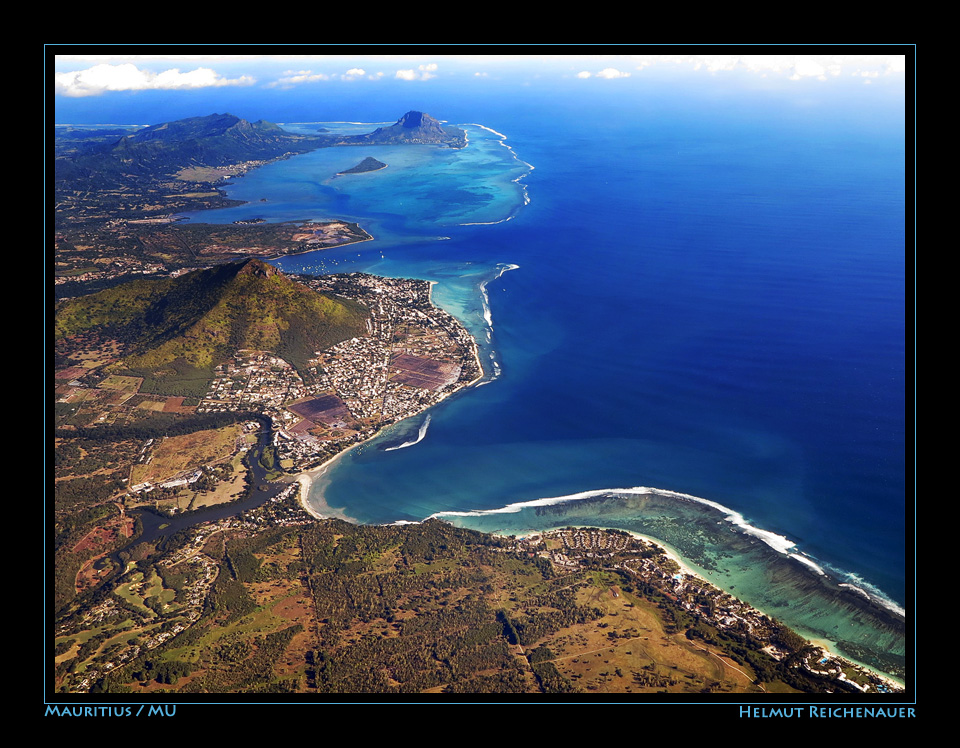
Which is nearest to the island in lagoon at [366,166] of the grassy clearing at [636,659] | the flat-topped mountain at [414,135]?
the flat-topped mountain at [414,135]

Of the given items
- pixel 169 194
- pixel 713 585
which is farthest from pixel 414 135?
pixel 713 585

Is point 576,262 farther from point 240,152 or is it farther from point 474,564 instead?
point 240,152

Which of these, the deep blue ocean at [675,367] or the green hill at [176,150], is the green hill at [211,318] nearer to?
the deep blue ocean at [675,367]

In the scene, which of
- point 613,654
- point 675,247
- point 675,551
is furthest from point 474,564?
point 675,247

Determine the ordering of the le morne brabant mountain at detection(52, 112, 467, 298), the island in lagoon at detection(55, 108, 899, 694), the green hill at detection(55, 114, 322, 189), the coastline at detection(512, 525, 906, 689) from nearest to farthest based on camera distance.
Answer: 1. the island in lagoon at detection(55, 108, 899, 694)
2. the coastline at detection(512, 525, 906, 689)
3. the le morne brabant mountain at detection(52, 112, 467, 298)
4. the green hill at detection(55, 114, 322, 189)

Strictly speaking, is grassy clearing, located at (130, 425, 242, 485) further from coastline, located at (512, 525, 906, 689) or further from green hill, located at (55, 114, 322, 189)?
green hill, located at (55, 114, 322, 189)

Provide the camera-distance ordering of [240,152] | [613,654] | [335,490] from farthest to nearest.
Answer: [240,152] → [335,490] → [613,654]

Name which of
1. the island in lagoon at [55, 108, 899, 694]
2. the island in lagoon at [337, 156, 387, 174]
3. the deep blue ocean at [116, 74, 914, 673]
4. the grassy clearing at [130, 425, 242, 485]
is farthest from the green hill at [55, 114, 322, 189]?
the grassy clearing at [130, 425, 242, 485]
